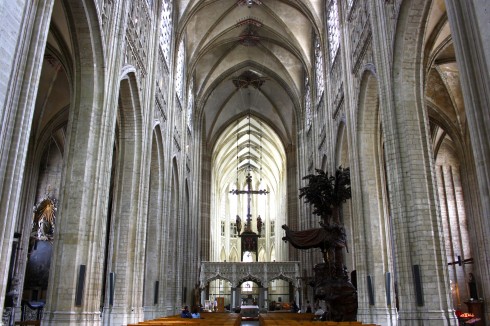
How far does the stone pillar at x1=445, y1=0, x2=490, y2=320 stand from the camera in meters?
6.84

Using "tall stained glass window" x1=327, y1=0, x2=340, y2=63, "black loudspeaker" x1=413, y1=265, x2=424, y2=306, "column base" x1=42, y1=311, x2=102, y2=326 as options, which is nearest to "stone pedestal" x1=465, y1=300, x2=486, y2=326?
"black loudspeaker" x1=413, y1=265, x2=424, y2=306

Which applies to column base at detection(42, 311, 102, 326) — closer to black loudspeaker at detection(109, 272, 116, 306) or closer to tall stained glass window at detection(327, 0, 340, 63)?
black loudspeaker at detection(109, 272, 116, 306)

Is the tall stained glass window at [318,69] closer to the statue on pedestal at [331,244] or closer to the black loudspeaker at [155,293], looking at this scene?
the statue on pedestal at [331,244]

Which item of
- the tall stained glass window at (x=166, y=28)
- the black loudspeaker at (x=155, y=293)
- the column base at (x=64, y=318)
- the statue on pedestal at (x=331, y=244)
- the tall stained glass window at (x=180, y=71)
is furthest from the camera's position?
the tall stained glass window at (x=180, y=71)

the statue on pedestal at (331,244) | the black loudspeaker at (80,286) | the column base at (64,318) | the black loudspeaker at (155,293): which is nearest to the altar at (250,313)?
the black loudspeaker at (155,293)

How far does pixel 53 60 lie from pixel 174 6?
7.42 metres

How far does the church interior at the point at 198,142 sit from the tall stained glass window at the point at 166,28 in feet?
0.44

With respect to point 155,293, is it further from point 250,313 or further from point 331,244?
point 250,313

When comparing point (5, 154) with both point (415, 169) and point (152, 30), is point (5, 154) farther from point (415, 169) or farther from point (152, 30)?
point (152, 30)

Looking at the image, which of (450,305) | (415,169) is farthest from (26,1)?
(450,305)

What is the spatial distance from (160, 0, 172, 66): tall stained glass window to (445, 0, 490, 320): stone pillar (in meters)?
14.8

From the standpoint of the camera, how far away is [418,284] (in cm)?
1027

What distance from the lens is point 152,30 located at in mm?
18000

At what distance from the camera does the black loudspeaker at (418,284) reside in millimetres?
10195
